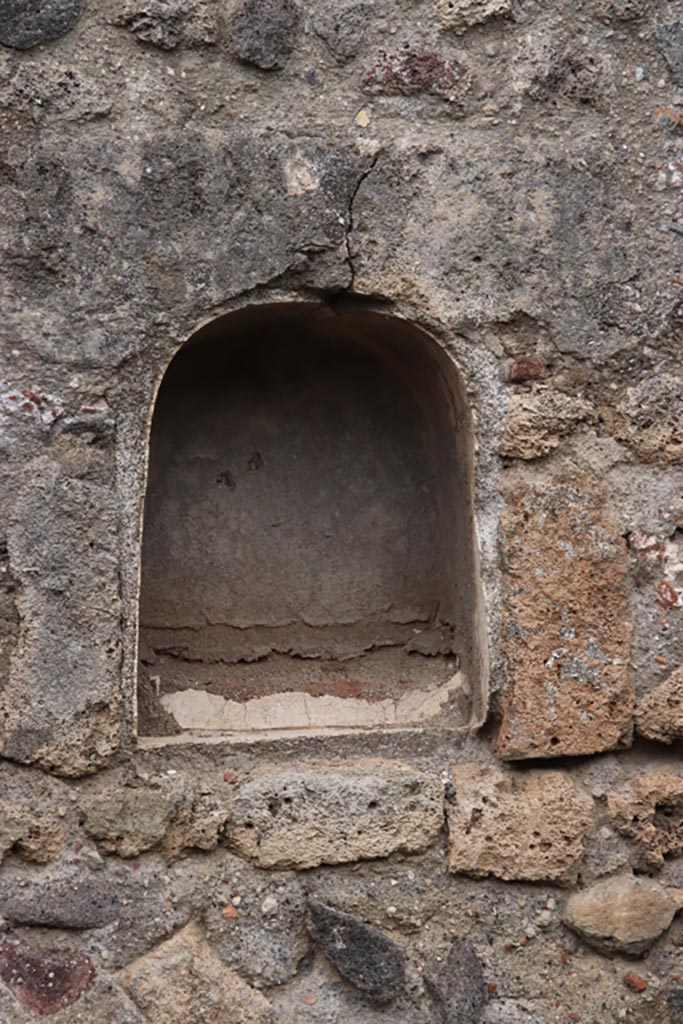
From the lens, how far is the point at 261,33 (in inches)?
91.0

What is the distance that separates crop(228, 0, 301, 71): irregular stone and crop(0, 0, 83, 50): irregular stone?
0.99 ft

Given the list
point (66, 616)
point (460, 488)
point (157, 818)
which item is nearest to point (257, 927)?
point (157, 818)

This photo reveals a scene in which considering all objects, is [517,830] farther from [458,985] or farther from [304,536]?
[304,536]

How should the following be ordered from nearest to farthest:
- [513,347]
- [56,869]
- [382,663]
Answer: [56,869] < [513,347] < [382,663]

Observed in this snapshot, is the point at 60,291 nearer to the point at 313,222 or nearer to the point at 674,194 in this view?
the point at 313,222

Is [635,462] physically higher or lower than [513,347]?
lower

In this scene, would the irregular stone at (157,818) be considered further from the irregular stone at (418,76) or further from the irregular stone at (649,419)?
the irregular stone at (418,76)

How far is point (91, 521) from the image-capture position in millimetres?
2229

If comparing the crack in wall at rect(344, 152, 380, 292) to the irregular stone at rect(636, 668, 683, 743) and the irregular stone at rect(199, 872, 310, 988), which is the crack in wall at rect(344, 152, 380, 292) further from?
the irregular stone at rect(199, 872, 310, 988)

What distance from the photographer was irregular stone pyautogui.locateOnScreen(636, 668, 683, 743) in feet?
7.75

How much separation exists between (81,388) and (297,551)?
0.66 m

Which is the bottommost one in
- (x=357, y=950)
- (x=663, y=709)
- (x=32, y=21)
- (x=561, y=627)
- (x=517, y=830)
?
(x=357, y=950)

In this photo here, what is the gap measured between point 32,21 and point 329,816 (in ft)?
5.01

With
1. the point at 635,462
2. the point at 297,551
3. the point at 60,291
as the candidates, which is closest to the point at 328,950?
the point at 297,551
